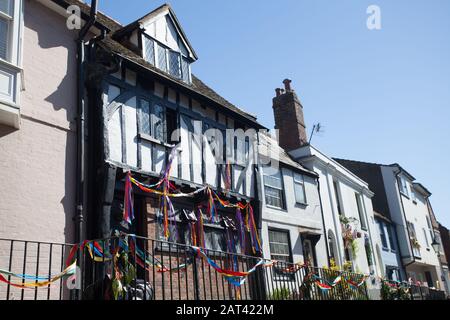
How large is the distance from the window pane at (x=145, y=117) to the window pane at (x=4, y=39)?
3.51 metres

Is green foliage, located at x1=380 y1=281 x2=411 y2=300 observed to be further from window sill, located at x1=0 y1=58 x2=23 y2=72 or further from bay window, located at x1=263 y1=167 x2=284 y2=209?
window sill, located at x1=0 y1=58 x2=23 y2=72

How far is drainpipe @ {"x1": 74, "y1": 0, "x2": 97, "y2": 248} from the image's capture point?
29.2ft

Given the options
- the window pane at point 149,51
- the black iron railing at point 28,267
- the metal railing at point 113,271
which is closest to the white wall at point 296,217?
the metal railing at point 113,271

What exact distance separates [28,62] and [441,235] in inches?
1587

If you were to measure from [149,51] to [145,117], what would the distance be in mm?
2293

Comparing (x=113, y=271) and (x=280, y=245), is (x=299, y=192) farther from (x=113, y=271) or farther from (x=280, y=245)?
(x=113, y=271)

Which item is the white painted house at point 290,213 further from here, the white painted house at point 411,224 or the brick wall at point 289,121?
the white painted house at point 411,224

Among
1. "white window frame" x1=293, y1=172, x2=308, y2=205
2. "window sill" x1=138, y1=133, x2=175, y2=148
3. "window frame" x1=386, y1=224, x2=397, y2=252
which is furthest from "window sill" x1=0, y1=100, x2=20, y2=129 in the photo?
"window frame" x1=386, y1=224, x2=397, y2=252

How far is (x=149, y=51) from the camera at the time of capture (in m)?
12.4

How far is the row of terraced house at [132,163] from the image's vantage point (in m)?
8.38

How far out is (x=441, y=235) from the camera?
40.6 meters

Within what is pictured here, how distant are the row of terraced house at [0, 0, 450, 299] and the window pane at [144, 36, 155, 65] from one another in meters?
0.04

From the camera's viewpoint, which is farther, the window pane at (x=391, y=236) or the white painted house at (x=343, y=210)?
the window pane at (x=391, y=236)
